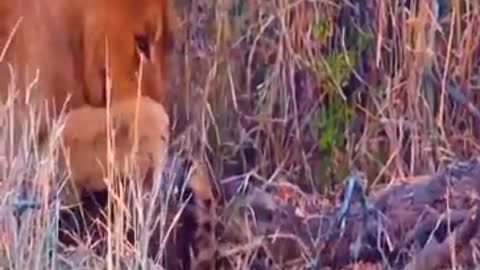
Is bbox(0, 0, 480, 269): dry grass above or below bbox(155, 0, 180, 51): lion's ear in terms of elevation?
below

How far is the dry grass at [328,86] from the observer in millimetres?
2529

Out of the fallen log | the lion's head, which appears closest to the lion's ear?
the lion's head

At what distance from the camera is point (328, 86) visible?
8.70 ft

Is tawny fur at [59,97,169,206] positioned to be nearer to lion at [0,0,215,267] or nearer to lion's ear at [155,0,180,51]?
lion at [0,0,215,267]

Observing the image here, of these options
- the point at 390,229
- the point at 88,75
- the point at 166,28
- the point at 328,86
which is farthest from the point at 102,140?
the point at 328,86

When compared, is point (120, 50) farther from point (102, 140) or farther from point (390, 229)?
point (390, 229)

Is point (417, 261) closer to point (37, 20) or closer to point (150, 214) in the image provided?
point (150, 214)

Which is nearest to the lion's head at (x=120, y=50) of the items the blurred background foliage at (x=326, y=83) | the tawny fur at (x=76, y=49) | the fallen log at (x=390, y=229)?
the tawny fur at (x=76, y=49)

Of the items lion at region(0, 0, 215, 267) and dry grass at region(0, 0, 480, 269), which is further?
dry grass at region(0, 0, 480, 269)

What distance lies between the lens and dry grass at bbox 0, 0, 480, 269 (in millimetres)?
2529

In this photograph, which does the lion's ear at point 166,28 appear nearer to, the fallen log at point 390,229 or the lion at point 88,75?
the lion at point 88,75

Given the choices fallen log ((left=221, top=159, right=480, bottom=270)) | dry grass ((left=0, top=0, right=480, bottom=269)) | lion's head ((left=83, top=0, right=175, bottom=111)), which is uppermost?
lion's head ((left=83, top=0, right=175, bottom=111))

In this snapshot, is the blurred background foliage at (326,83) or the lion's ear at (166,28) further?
the blurred background foliage at (326,83)

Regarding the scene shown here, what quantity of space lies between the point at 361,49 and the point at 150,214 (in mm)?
890
